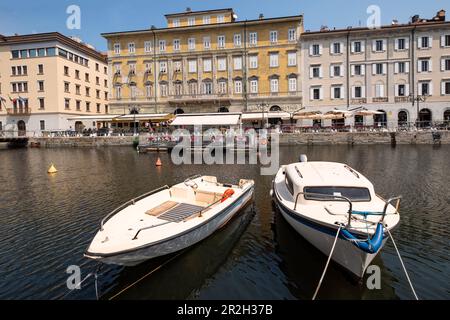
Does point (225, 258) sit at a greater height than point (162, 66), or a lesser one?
lesser

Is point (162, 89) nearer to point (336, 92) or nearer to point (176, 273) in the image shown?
point (336, 92)

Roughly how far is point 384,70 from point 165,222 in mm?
49259

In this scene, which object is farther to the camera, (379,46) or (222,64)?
(222,64)

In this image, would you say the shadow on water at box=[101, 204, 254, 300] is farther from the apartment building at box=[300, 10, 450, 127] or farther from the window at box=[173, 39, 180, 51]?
the window at box=[173, 39, 180, 51]

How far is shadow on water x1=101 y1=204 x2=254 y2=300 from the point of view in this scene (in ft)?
23.3

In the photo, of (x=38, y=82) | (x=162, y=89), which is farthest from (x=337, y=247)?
(x=38, y=82)

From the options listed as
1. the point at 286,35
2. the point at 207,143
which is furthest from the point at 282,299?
the point at 286,35

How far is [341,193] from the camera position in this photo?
898 cm

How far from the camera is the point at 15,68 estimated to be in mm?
56156

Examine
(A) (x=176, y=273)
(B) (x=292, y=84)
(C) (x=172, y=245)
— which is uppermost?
(B) (x=292, y=84)

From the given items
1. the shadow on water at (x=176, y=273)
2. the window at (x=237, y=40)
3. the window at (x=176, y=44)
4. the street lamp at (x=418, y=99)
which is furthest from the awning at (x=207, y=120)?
the shadow on water at (x=176, y=273)

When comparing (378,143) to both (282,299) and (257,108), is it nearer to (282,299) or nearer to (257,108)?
(257,108)

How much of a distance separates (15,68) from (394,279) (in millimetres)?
67866

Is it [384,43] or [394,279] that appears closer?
[394,279]
